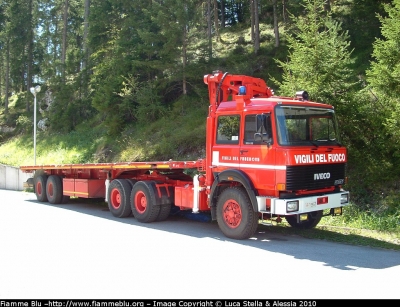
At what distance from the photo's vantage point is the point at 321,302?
4863 mm

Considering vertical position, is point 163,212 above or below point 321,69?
below

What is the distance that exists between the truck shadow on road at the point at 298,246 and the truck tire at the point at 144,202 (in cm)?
21

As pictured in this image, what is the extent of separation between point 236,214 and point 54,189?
914 centimetres

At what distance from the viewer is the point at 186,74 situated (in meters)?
20.9

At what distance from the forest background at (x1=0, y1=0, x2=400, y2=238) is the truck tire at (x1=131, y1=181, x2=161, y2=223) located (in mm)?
4647

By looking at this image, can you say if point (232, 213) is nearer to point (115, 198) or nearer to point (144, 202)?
point (144, 202)

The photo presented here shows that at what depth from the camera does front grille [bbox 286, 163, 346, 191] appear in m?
7.78

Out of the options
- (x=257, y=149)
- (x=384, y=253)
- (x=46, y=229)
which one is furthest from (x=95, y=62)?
(x=384, y=253)

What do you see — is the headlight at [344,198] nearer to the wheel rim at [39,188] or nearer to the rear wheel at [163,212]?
the rear wheel at [163,212]

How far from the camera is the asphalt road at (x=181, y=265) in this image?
5.34 m

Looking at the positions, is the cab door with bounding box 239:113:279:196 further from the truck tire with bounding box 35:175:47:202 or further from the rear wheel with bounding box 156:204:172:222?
the truck tire with bounding box 35:175:47:202

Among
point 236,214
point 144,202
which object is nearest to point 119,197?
point 144,202

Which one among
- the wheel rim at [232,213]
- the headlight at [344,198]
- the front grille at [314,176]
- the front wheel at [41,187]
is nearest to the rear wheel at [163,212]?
the wheel rim at [232,213]

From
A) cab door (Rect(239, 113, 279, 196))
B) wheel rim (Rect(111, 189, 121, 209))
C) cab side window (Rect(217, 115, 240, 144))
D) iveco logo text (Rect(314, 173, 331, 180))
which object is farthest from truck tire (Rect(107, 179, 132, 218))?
iveco logo text (Rect(314, 173, 331, 180))
